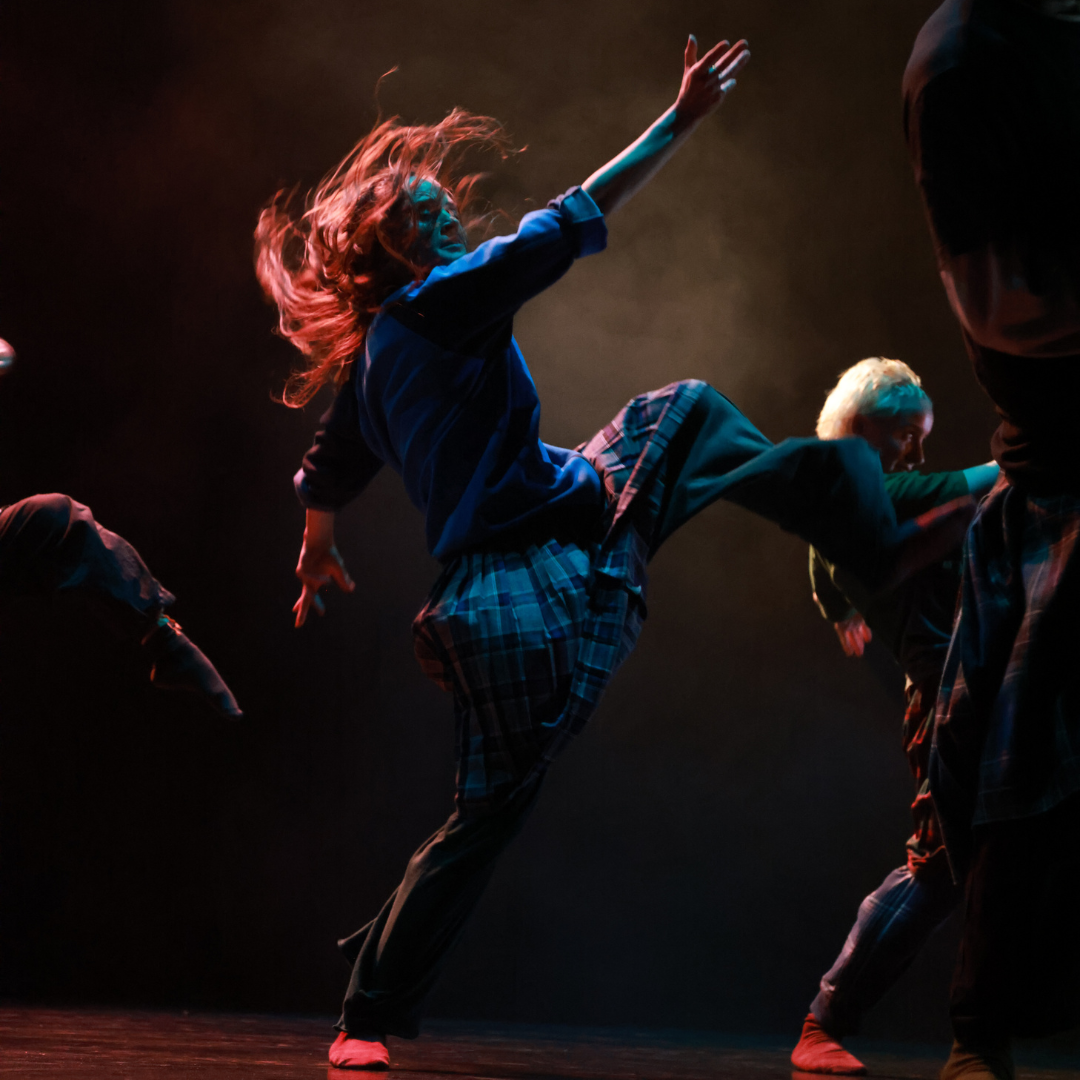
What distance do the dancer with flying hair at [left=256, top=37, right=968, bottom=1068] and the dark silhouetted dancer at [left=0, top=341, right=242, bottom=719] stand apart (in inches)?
27.4

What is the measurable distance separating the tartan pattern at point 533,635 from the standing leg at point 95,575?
2.77 ft

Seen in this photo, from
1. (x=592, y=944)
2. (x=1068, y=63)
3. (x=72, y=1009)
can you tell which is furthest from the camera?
(x=592, y=944)

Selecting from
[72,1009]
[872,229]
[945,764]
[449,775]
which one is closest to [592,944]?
[449,775]

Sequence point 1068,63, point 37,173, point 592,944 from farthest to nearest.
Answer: point 37,173
point 592,944
point 1068,63

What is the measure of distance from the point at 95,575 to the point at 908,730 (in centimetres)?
160

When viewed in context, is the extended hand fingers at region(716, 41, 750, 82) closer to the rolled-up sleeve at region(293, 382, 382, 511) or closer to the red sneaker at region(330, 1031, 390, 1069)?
→ the rolled-up sleeve at region(293, 382, 382, 511)

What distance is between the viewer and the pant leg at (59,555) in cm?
206

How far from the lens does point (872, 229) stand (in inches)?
123

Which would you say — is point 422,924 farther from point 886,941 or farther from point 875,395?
point 875,395

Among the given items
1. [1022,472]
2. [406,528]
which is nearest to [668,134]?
[1022,472]

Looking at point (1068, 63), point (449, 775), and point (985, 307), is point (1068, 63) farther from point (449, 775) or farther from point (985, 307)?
point (449, 775)

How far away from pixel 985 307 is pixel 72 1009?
7.88ft

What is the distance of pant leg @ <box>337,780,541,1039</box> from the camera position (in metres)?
1.40

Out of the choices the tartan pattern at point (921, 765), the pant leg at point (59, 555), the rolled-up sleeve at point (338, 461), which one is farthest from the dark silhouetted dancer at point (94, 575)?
the tartan pattern at point (921, 765)
